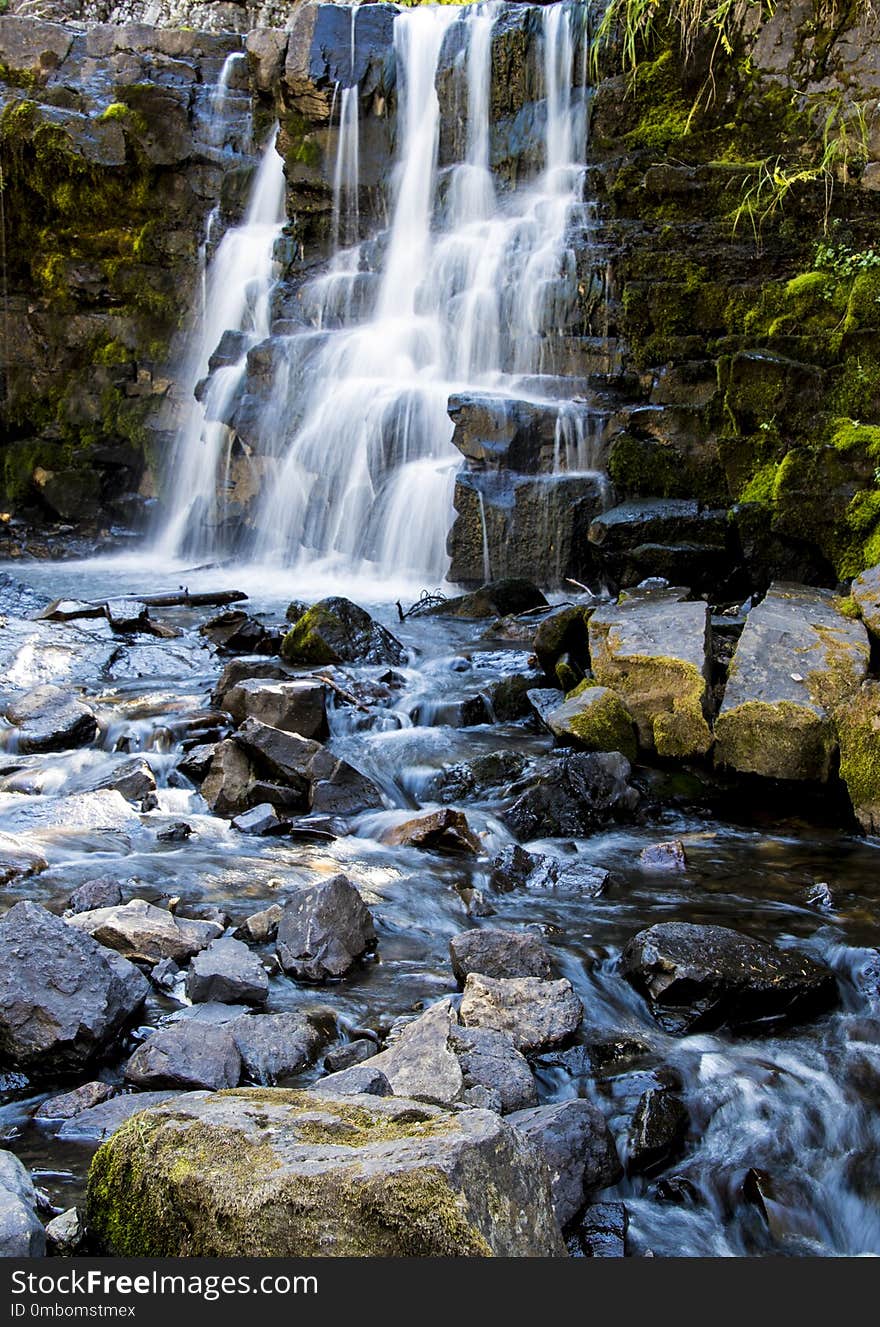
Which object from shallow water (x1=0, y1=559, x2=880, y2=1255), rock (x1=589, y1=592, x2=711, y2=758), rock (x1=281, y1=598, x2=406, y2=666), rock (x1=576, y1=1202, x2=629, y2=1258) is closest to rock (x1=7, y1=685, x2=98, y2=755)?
shallow water (x1=0, y1=559, x2=880, y2=1255)

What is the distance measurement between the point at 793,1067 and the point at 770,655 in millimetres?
3169

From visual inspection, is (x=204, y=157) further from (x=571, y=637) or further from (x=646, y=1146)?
(x=646, y=1146)

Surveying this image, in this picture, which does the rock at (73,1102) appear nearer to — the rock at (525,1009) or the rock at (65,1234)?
the rock at (65,1234)

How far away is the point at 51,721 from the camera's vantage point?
22.1 feet

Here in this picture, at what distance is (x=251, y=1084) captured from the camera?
10.3ft

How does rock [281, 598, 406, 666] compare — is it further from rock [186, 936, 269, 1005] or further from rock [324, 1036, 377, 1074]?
rock [324, 1036, 377, 1074]

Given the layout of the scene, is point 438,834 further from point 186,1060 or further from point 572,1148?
point 572,1148

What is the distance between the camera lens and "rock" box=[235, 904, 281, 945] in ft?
13.8

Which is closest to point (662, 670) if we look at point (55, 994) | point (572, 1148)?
point (572, 1148)

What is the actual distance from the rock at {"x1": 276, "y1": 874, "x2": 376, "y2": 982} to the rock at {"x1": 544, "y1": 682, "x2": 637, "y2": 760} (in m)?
2.35

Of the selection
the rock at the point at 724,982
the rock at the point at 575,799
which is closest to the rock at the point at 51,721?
the rock at the point at 575,799

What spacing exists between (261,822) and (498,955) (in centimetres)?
196

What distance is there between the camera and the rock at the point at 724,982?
3678 millimetres

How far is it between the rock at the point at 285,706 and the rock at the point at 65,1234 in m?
4.23
